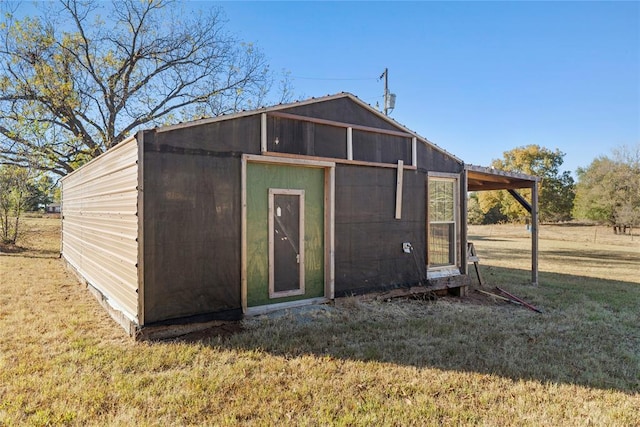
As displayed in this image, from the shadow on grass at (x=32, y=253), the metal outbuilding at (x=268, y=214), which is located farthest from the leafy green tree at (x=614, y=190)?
the shadow on grass at (x=32, y=253)

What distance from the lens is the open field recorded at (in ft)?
8.64

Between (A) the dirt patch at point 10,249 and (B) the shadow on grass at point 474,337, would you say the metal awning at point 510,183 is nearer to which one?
(B) the shadow on grass at point 474,337

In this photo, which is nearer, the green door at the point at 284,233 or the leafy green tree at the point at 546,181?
the green door at the point at 284,233

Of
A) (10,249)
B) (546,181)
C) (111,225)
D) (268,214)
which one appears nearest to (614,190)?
(546,181)

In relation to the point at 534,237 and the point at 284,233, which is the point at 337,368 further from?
the point at 534,237

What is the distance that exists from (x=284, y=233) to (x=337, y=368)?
7.26ft

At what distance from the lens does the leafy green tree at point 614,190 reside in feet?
83.5

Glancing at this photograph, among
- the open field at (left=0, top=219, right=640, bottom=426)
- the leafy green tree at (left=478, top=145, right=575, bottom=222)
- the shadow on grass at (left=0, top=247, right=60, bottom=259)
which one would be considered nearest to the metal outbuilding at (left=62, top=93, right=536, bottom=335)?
the open field at (left=0, top=219, right=640, bottom=426)

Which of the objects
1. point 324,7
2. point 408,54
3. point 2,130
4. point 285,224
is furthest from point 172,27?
point 285,224

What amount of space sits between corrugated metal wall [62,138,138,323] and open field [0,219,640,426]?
1.58 ft

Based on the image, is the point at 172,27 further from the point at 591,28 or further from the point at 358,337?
the point at 358,337

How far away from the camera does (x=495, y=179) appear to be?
26.6 feet

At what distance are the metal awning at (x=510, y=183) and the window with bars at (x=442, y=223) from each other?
2.16ft

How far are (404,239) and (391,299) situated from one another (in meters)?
1.04
